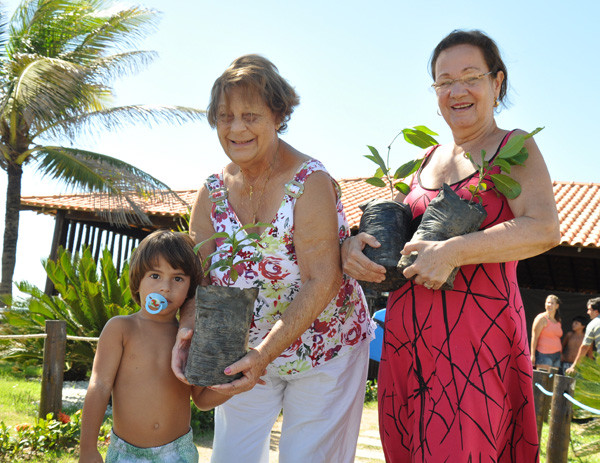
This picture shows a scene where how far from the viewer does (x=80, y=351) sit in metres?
8.59

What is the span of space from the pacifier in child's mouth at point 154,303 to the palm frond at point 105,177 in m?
12.4

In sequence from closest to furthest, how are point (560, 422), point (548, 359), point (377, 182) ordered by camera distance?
point (377, 182)
point (560, 422)
point (548, 359)

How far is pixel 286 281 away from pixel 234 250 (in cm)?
27

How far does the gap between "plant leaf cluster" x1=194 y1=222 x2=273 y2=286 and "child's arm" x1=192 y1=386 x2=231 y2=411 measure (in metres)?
0.38

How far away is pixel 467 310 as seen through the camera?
6.36 ft

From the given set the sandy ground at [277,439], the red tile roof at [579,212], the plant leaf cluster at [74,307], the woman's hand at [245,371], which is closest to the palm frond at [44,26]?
the plant leaf cluster at [74,307]

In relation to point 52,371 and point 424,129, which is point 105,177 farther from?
point 424,129

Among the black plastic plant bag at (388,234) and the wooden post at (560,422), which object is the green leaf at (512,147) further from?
the wooden post at (560,422)

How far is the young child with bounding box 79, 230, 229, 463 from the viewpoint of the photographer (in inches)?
87.0

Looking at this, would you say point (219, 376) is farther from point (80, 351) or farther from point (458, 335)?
point (80, 351)

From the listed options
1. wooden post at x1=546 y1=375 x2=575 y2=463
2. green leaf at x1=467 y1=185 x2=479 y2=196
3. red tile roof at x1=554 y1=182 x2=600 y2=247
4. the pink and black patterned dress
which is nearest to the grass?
wooden post at x1=546 y1=375 x2=575 y2=463

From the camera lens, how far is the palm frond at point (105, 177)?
14820 millimetres

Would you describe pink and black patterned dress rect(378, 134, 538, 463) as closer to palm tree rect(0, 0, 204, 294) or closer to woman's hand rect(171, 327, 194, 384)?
woman's hand rect(171, 327, 194, 384)

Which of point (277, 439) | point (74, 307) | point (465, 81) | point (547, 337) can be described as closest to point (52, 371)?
point (277, 439)
